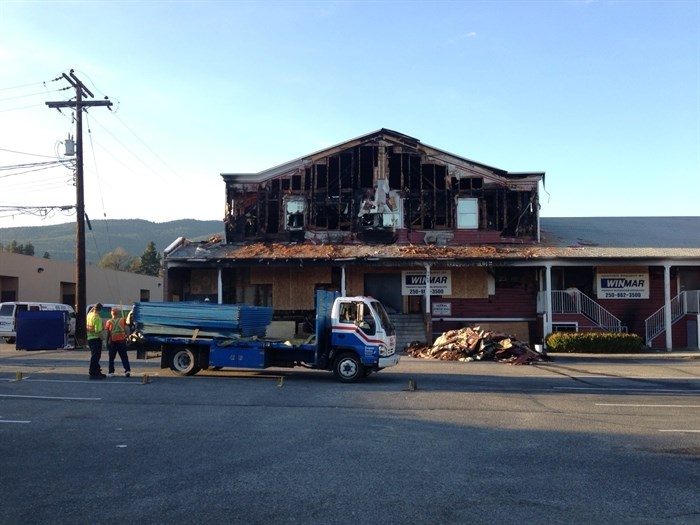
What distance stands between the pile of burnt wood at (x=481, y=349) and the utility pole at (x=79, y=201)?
50.3 feet

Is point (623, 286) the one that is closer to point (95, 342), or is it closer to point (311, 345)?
point (311, 345)

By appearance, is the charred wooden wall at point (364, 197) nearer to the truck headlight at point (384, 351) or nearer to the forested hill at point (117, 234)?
the truck headlight at point (384, 351)

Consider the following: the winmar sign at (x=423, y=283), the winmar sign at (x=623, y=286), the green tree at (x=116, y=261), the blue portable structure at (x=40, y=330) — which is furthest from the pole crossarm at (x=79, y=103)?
the green tree at (x=116, y=261)

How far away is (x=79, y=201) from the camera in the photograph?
30.0 metres

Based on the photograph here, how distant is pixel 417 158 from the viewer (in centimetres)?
3219

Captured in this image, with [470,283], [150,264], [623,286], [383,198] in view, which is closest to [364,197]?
[383,198]

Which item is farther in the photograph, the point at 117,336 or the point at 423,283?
the point at 423,283

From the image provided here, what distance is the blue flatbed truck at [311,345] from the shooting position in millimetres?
15477

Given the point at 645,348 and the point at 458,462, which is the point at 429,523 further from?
the point at 645,348

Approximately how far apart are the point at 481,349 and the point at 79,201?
1919 cm

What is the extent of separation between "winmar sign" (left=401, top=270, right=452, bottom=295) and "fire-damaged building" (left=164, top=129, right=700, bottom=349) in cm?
5

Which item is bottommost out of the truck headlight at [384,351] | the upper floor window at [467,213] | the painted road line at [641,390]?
the painted road line at [641,390]

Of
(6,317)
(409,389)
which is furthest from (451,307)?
(6,317)

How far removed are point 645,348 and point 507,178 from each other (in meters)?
9.87
